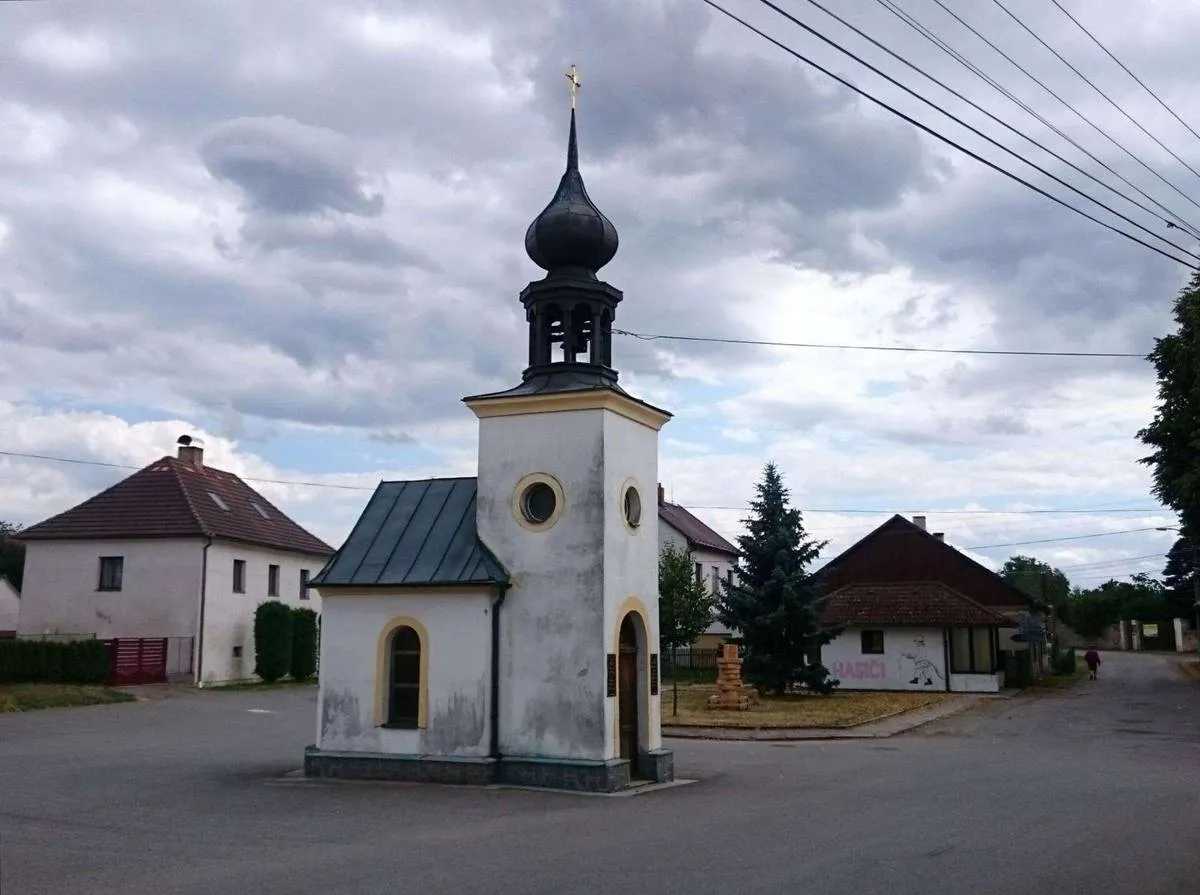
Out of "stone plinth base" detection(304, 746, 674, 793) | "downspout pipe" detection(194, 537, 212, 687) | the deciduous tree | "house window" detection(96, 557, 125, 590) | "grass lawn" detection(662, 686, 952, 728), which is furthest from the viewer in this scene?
the deciduous tree

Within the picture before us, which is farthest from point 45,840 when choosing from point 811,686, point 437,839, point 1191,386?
point 1191,386

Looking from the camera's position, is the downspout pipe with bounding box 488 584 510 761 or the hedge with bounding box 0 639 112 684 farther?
the hedge with bounding box 0 639 112 684

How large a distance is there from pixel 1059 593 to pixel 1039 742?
301 ft

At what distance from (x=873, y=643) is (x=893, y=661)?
874 mm

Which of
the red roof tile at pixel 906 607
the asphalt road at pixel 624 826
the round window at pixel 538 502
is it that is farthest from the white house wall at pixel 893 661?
the round window at pixel 538 502

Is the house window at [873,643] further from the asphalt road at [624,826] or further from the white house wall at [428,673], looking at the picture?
the white house wall at [428,673]

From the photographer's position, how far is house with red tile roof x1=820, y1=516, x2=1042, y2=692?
36.8 metres

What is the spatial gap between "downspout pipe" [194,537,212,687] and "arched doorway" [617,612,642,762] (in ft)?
69.8

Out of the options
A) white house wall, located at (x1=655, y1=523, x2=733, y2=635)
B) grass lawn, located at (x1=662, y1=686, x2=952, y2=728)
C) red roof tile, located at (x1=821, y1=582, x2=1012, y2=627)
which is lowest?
grass lawn, located at (x1=662, y1=686, x2=952, y2=728)

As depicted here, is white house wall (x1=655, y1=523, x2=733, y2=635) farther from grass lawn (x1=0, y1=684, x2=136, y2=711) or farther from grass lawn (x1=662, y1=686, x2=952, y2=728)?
grass lawn (x1=0, y1=684, x2=136, y2=711)

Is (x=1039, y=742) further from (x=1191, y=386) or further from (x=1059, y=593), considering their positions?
(x=1059, y=593)

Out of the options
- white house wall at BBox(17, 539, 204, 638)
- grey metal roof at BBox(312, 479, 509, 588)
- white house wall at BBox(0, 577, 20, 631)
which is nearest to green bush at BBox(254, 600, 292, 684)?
white house wall at BBox(17, 539, 204, 638)

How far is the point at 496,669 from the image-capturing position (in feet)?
48.3

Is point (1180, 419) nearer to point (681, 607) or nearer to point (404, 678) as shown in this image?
point (681, 607)
